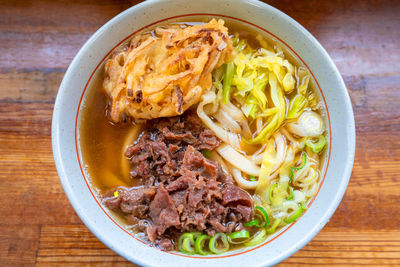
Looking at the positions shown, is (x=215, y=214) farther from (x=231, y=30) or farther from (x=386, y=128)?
(x=386, y=128)

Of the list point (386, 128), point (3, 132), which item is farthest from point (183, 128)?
point (386, 128)

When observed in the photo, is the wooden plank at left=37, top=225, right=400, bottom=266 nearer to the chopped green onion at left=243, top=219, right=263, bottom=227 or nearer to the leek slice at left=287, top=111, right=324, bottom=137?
the chopped green onion at left=243, top=219, right=263, bottom=227

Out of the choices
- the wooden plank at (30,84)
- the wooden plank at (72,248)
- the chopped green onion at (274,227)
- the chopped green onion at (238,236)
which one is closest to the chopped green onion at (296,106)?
the chopped green onion at (274,227)

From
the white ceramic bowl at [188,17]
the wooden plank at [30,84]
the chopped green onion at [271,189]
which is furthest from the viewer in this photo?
the wooden plank at [30,84]

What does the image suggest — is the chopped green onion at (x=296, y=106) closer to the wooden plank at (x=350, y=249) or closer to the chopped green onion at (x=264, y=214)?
the chopped green onion at (x=264, y=214)

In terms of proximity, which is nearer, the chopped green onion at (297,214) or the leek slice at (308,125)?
the chopped green onion at (297,214)

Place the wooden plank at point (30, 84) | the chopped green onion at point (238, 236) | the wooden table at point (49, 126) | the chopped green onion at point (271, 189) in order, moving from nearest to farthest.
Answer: the chopped green onion at point (238, 236)
the chopped green onion at point (271, 189)
the wooden table at point (49, 126)
the wooden plank at point (30, 84)

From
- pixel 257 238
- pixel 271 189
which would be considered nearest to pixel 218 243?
pixel 257 238
